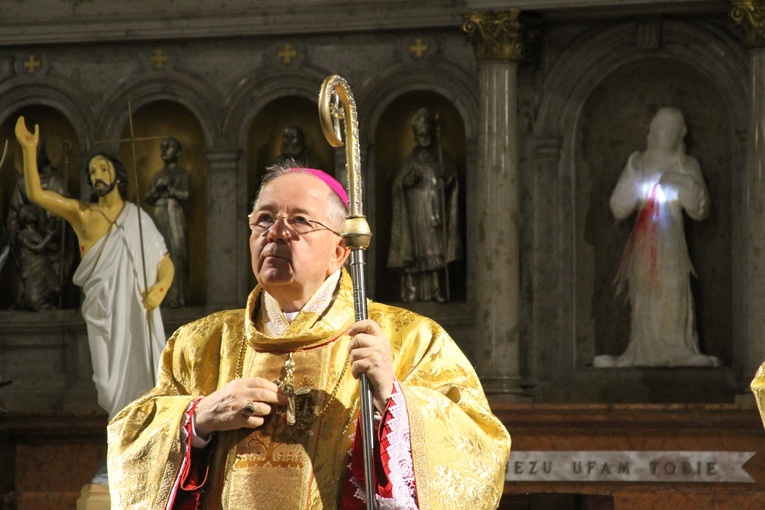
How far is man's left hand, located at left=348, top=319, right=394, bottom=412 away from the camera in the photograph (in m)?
3.74

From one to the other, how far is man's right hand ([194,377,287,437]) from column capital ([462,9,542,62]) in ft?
24.0

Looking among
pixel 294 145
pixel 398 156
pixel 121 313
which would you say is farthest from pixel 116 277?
pixel 398 156

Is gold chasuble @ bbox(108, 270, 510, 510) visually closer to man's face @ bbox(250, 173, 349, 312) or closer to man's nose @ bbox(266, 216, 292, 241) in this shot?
man's face @ bbox(250, 173, 349, 312)

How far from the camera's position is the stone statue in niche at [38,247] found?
1245cm

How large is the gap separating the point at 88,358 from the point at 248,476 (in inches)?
332

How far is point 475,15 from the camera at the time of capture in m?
11.1

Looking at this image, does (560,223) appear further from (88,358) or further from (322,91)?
(322,91)

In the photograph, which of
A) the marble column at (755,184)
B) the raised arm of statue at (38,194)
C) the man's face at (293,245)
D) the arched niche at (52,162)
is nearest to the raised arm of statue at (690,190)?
the marble column at (755,184)

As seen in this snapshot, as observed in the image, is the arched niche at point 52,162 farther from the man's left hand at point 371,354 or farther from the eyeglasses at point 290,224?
the man's left hand at point 371,354

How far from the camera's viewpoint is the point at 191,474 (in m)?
4.12

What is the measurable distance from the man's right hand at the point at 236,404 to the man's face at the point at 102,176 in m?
6.78

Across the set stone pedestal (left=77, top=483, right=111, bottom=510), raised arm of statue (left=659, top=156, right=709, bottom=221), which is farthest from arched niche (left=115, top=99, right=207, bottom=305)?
raised arm of statue (left=659, top=156, right=709, bottom=221)

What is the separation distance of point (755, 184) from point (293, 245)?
6.94 m

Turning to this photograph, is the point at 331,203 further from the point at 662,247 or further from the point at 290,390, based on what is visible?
the point at 662,247
